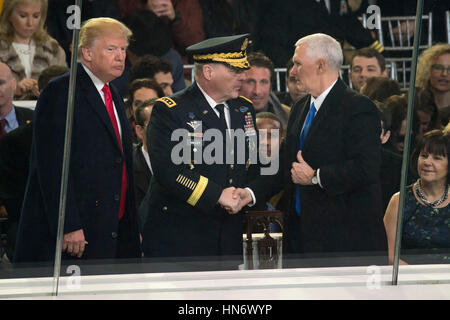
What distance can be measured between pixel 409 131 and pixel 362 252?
60 cm

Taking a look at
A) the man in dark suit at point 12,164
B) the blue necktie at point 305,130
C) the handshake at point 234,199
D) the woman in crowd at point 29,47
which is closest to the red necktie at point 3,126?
the man in dark suit at point 12,164

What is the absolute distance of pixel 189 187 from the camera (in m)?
4.14

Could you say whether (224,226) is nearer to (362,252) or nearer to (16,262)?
(362,252)

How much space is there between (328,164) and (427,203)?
51 cm

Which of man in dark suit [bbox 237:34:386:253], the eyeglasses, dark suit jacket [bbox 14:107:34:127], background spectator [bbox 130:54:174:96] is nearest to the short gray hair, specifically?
man in dark suit [bbox 237:34:386:253]

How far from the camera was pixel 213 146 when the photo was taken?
13.7ft

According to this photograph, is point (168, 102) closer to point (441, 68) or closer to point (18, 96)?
point (18, 96)

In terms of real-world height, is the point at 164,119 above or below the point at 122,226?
above

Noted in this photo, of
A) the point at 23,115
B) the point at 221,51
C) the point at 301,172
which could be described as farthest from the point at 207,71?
the point at 23,115

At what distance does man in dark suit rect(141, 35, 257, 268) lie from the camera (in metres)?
4.14

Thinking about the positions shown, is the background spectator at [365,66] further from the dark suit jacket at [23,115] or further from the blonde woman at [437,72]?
the dark suit jacket at [23,115]

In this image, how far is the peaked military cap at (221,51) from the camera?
4133 millimetres

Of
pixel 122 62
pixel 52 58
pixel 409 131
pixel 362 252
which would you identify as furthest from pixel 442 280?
pixel 52 58

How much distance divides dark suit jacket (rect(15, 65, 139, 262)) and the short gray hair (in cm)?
89
